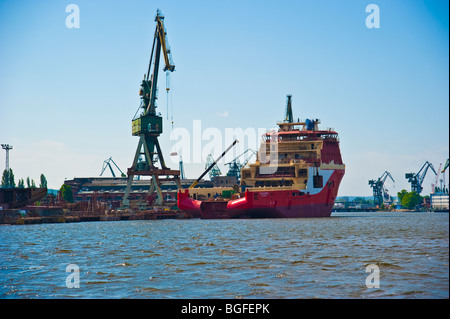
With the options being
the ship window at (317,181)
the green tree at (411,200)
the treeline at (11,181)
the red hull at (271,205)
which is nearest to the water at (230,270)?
the red hull at (271,205)

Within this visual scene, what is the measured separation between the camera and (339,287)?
51.4 feet

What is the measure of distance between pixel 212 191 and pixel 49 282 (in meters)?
58.8

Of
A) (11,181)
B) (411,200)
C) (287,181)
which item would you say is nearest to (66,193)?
(11,181)

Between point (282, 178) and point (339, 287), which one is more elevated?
point (282, 178)

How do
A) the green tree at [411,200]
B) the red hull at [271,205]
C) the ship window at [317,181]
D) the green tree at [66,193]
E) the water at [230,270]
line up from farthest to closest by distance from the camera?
the green tree at [411,200], the green tree at [66,193], the ship window at [317,181], the red hull at [271,205], the water at [230,270]

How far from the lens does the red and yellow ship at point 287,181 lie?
65.8m

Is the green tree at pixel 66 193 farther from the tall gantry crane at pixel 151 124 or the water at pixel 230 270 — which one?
the water at pixel 230 270

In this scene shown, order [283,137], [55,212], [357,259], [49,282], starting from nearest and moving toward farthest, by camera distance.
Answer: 1. [49,282]
2. [357,259]
3. [283,137]
4. [55,212]

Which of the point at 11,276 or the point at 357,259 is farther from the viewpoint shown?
the point at 357,259

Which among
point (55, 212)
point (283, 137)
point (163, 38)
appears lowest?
point (55, 212)

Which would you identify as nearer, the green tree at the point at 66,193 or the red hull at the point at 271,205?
the red hull at the point at 271,205
